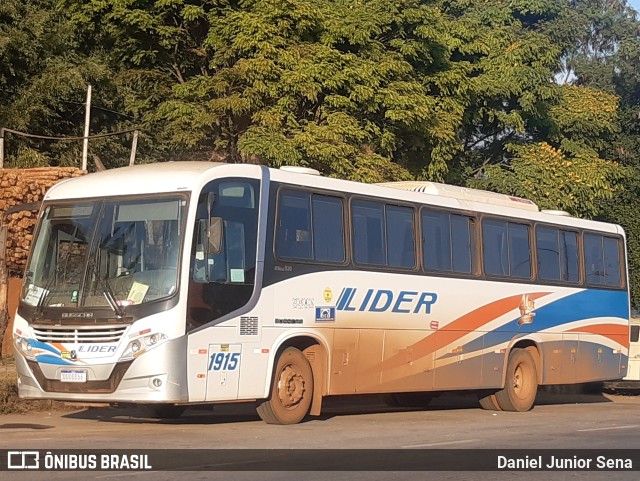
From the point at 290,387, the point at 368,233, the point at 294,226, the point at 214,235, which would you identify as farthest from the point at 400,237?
the point at 214,235

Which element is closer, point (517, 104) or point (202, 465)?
point (202, 465)

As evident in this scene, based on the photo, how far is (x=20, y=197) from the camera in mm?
22188

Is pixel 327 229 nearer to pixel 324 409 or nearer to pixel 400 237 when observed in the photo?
pixel 400 237

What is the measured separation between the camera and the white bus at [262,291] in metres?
14.0

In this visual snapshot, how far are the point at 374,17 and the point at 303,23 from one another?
2850 mm

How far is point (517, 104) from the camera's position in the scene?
4091cm

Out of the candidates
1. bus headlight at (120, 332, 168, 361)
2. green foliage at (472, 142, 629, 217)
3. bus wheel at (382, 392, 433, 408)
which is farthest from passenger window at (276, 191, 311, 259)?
green foliage at (472, 142, 629, 217)

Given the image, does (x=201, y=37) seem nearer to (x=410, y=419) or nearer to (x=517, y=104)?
(x=517, y=104)

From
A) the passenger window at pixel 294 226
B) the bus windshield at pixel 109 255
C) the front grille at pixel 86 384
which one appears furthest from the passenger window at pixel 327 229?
the front grille at pixel 86 384

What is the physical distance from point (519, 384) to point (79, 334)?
30.8 feet

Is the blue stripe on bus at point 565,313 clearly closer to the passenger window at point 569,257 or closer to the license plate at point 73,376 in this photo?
the passenger window at point 569,257

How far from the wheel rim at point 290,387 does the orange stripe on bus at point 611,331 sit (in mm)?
8004

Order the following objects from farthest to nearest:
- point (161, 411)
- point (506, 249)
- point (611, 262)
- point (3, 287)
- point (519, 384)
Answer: point (611, 262) < point (519, 384) < point (3, 287) < point (506, 249) < point (161, 411)

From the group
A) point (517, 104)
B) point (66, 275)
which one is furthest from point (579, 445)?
point (517, 104)
